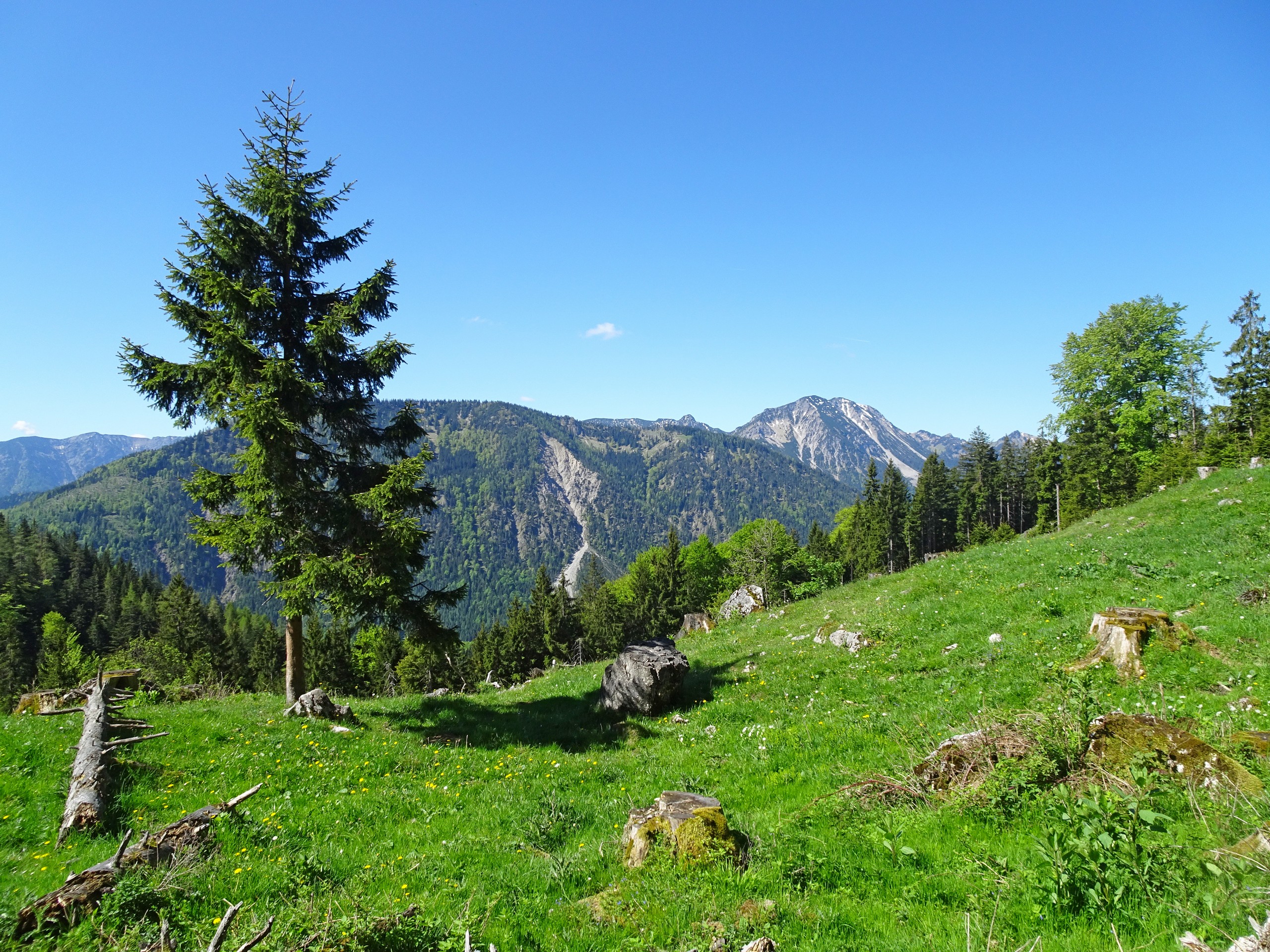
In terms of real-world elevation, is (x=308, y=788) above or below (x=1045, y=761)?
below

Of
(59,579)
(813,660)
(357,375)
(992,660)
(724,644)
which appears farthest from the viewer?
(59,579)

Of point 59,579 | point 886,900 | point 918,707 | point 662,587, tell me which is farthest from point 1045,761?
point 59,579

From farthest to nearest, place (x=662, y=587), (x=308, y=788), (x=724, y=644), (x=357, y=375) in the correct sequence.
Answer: (x=662, y=587) → (x=724, y=644) → (x=357, y=375) → (x=308, y=788)

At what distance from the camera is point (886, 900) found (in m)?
5.48

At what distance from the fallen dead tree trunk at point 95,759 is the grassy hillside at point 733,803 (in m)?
0.35

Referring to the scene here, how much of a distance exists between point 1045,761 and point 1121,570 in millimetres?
13688

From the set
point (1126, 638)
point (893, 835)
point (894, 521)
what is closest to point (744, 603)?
point (1126, 638)

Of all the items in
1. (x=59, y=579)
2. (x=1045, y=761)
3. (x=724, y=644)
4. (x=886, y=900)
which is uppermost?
(x=1045, y=761)

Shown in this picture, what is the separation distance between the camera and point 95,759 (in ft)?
26.8

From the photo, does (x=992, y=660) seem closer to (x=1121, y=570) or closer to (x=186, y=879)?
(x=1121, y=570)

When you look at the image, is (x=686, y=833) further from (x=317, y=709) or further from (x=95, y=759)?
(x=317, y=709)

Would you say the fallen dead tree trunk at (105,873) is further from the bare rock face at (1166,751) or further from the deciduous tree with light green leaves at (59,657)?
the deciduous tree with light green leaves at (59,657)

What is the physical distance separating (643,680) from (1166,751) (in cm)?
1140

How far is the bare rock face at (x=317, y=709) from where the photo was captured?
13992 mm
